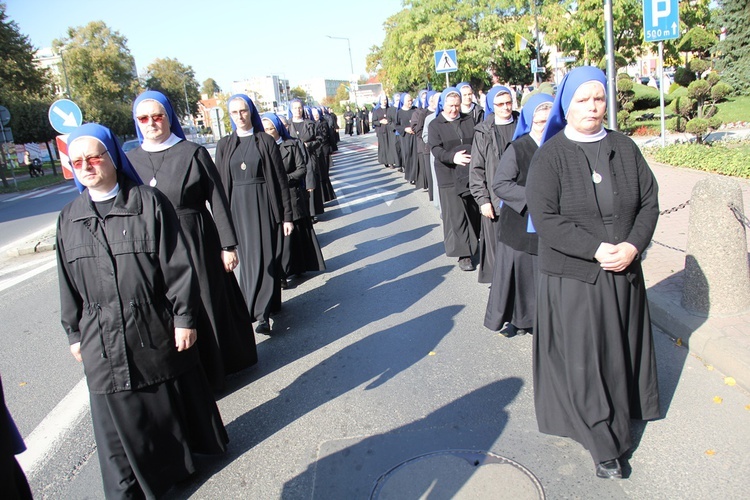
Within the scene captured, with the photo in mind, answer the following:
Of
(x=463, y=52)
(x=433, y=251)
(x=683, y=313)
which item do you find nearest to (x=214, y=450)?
(x=683, y=313)

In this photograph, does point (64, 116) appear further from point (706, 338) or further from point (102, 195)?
point (706, 338)

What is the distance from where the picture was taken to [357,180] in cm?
1886

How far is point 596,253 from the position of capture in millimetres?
3104

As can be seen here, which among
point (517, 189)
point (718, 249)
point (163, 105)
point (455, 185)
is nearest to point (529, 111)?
point (517, 189)

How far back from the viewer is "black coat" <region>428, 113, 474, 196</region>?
717 centimetres

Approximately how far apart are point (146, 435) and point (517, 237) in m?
2.99

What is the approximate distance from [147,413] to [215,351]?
1155 millimetres

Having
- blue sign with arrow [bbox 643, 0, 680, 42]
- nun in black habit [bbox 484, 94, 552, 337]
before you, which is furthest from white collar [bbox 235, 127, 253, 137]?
blue sign with arrow [bbox 643, 0, 680, 42]

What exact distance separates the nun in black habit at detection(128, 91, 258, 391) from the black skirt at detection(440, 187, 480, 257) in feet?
11.5

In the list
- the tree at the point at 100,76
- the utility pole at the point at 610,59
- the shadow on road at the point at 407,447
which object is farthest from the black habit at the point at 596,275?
the tree at the point at 100,76

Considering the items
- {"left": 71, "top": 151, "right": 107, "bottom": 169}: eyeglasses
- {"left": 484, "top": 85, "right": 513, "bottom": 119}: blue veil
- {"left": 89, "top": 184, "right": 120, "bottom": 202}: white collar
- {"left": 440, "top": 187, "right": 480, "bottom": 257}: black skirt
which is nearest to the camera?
{"left": 71, "top": 151, "right": 107, "bottom": 169}: eyeglasses

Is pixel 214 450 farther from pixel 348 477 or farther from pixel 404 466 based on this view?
pixel 404 466

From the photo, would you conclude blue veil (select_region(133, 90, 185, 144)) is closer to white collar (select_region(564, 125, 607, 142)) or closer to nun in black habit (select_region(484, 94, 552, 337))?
nun in black habit (select_region(484, 94, 552, 337))

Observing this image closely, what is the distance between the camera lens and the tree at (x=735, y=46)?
30.5 metres
